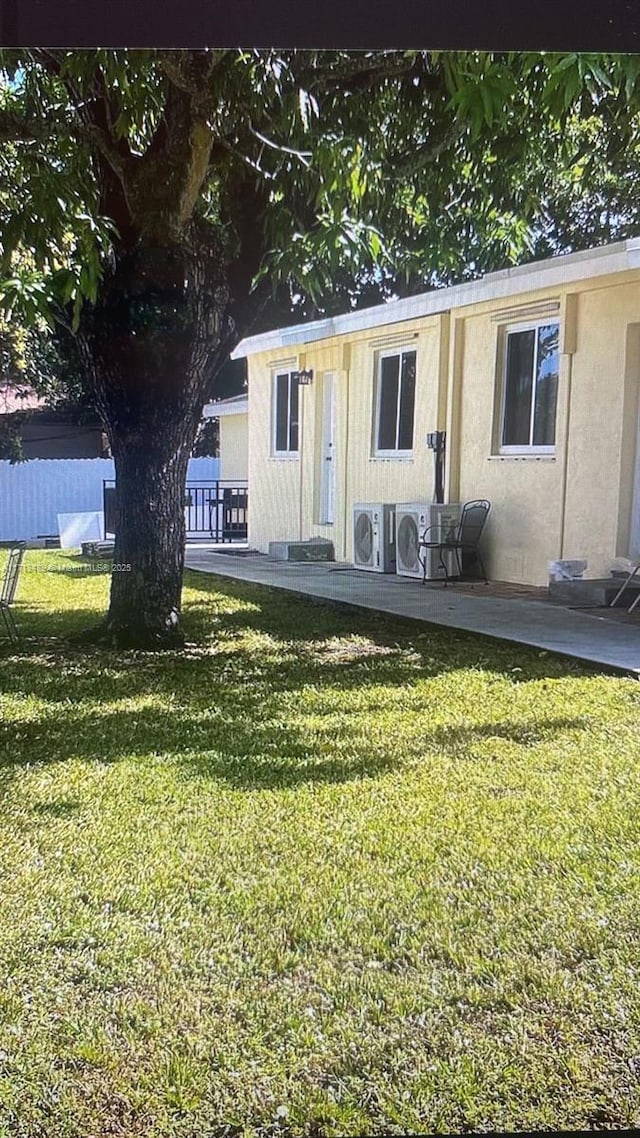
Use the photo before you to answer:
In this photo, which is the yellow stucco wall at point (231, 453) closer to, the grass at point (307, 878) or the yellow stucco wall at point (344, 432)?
the yellow stucco wall at point (344, 432)

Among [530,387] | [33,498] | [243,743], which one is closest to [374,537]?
[530,387]

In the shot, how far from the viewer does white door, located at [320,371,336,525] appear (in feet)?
10.3

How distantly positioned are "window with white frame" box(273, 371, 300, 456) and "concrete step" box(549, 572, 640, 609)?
102 centimetres

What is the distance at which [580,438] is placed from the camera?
3000 mm

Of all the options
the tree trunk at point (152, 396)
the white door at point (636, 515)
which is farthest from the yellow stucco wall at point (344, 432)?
the white door at point (636, 515)

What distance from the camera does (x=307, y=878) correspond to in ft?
7.19

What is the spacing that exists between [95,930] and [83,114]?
2285 millimetres

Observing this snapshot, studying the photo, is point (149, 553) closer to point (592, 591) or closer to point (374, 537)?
point (374, 537)

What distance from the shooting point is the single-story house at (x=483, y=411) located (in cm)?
291

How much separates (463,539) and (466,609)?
1.33ft

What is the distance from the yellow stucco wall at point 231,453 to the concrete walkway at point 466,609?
255mm

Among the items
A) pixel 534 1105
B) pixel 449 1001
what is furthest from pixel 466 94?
pixel 534 1105

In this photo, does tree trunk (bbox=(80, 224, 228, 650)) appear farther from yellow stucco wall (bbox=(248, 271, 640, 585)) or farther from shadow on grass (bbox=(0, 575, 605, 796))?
yellow stucco wall (bbox=(248, 271, 640, 585))

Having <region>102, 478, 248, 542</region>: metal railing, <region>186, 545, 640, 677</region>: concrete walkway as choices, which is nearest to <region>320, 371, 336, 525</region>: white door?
<region>186, 545, 640, 677</region>: concrete walkway
